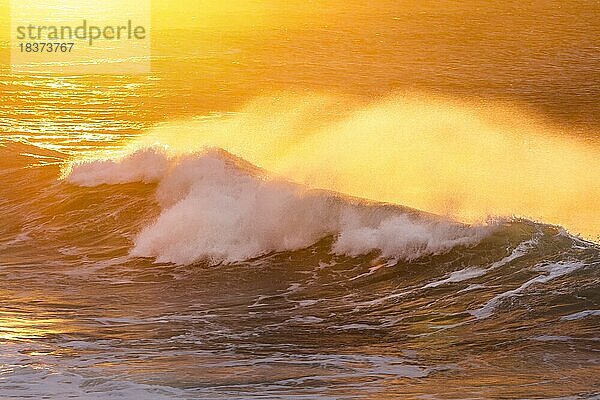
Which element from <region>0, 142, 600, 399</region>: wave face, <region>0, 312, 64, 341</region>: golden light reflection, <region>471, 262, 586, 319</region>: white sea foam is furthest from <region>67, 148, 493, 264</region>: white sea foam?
<region>0, 312, 64, 341</region>: golden light reflection

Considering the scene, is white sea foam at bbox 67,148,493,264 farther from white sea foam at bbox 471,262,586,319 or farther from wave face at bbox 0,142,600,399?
white sea foam at bbox 471,262,586,319

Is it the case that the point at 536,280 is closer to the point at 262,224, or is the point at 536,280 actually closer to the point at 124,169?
the point at 262,224

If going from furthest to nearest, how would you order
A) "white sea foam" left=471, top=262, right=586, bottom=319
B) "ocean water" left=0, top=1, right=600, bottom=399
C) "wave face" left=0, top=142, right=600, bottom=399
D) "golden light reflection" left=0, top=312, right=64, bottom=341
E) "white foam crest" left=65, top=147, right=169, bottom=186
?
1. "white foam crest" left=65, top=147, right=169, bottom=186
2. "white sea foam" left=471, top=262, right=586, bottom=319
3. "golden light reflection" left=0, top=312, right=64, bottom=341
4. "ocean water" left=0, top=1, right=600, bottom=399
5. "wave face" left=0, top=142, right=600, bottom=399

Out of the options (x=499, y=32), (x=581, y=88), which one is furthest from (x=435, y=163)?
(x=499, y=32)

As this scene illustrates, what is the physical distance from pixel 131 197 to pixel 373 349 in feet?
35.6

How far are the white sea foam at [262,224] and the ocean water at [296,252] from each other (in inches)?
1.7

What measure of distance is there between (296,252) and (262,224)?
1193 mm

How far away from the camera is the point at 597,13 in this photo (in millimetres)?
84188

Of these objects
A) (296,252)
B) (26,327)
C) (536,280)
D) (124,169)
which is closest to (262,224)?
(296,252)

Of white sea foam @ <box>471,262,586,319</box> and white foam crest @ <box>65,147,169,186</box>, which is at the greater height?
white foam crest @ <box>65,147,169,186</box>

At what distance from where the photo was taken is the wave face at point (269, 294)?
13406 mm

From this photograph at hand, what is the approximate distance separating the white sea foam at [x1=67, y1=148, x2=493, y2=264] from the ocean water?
42 millimetres

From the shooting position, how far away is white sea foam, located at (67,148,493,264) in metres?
19.7

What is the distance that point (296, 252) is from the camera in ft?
66.3
